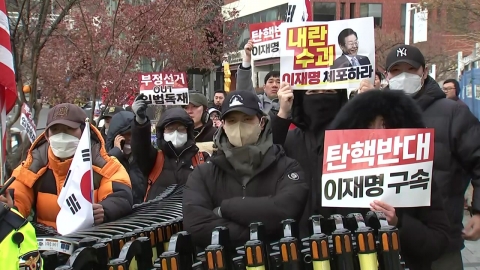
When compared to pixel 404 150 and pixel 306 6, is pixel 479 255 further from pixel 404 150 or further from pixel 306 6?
pixel 404 150

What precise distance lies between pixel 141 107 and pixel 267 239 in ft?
7.95

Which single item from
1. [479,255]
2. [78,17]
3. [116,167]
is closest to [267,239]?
[116,167]

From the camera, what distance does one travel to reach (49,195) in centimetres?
383

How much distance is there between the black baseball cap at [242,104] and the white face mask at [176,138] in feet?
6.46

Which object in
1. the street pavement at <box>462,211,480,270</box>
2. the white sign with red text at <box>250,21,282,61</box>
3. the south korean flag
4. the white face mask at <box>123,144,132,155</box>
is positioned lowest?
the street pavement at <box>462,211,480,270</box>

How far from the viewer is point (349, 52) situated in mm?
4434

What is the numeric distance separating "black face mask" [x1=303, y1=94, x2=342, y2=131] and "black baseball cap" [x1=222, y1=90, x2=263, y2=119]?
0.65m

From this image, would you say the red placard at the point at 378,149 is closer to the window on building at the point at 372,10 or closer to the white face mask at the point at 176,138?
the white face mask at the point at 176,138

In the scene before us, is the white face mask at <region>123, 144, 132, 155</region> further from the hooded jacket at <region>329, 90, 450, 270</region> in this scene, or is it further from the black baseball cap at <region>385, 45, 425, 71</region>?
the hooded jacket at <region>329, 90, 450, 270</region>

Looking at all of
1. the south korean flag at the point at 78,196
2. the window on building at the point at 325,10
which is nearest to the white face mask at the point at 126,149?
the south korean flag at the point at 78,196

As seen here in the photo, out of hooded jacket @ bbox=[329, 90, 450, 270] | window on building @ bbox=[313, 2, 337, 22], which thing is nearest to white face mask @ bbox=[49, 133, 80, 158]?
hooded jacket @ bbox=[329, 90, 450, 270]

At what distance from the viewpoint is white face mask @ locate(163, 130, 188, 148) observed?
213 inches

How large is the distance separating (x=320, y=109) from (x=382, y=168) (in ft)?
3.99

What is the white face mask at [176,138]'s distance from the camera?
540 centimetres
